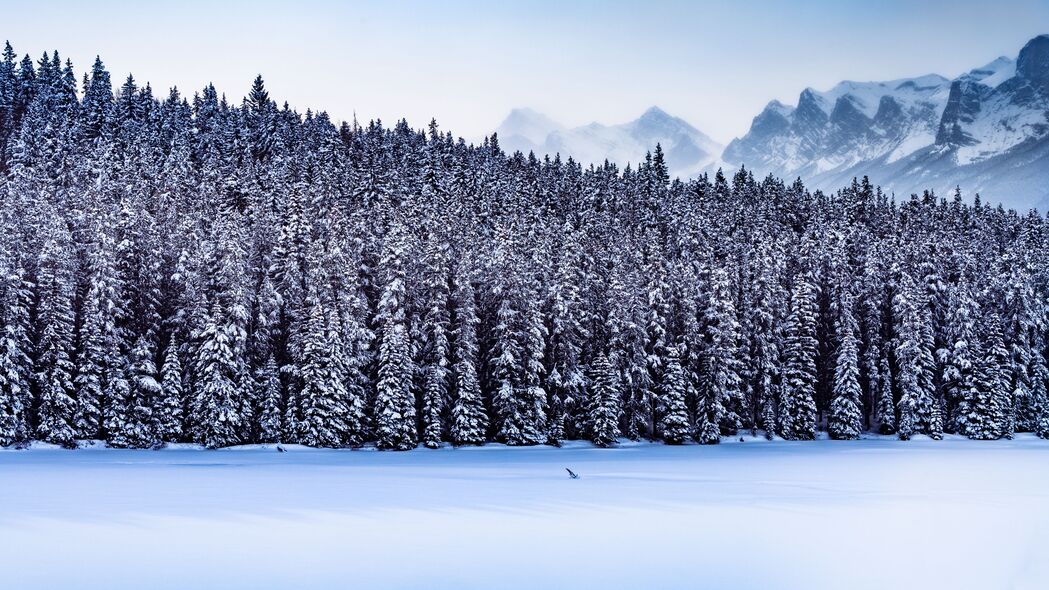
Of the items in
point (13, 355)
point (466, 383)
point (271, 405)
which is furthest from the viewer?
point (466, 383)

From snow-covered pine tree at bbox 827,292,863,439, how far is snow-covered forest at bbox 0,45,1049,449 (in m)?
0.19

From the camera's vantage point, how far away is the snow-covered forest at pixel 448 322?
4962 cm

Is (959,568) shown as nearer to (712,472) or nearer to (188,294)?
(712,472)

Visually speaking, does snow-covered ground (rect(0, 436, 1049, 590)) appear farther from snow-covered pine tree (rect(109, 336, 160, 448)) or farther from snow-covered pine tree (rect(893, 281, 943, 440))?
snow-covered pine tree (rect(893, 281, 943, 440))

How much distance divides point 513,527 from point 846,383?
162ft

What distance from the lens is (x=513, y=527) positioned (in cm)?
2031

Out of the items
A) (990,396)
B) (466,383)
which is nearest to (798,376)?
(990,396)

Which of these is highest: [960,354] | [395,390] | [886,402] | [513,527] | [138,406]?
[960,354]

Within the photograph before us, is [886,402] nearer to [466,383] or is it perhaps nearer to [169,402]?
[466,383]

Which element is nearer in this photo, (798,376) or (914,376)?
(798,376)

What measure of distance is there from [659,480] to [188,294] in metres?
33.6

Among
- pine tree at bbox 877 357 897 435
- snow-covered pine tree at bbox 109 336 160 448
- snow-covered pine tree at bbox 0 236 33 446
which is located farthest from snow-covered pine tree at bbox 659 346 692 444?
snow-covered pine tree at bbox 0 236 33 446

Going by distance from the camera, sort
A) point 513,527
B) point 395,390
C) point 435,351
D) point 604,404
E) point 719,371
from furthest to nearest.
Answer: point 719,371 < point 604,404 < point 435,351 < point 395,390 < point 513,527

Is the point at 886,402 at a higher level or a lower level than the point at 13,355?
lower
